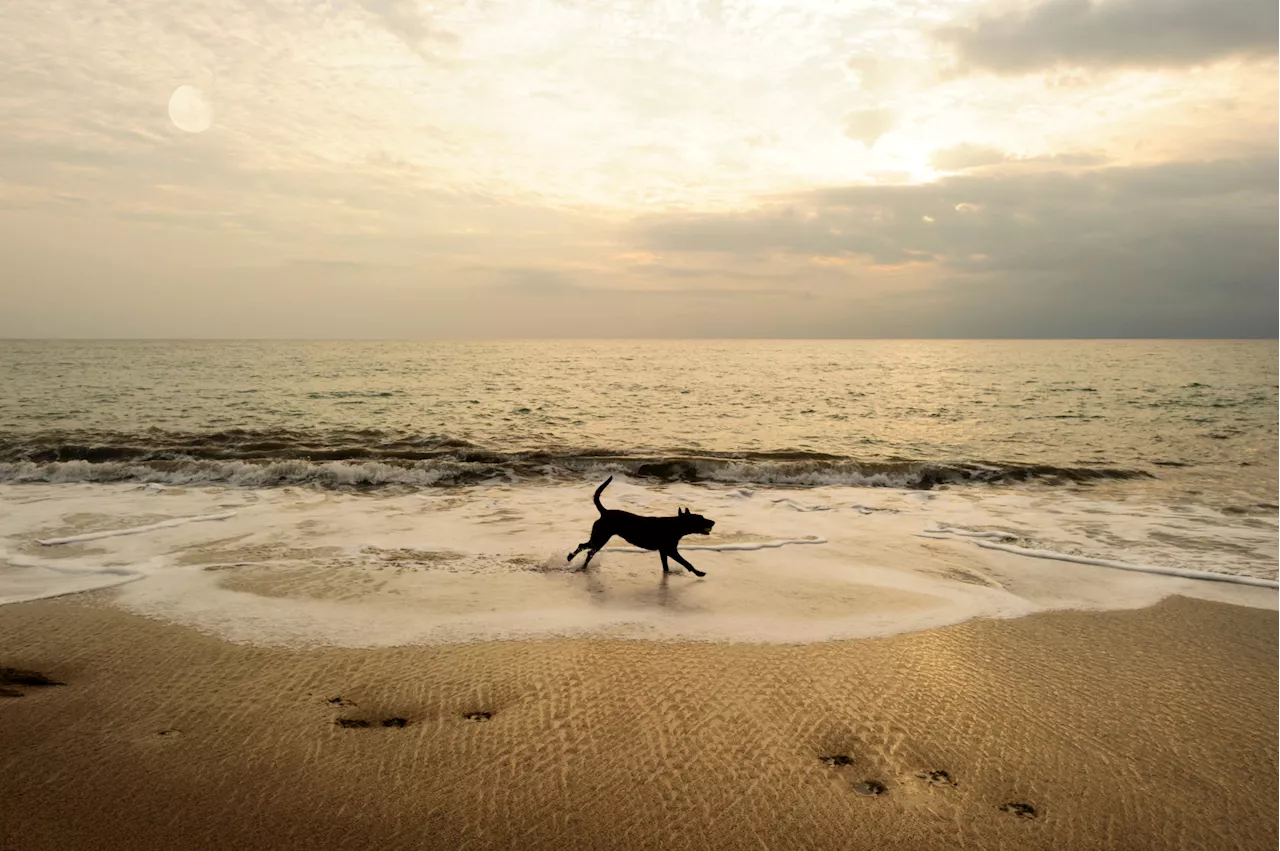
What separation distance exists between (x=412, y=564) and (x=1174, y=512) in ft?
40.8

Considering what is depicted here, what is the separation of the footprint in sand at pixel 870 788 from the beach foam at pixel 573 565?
6.88 feet

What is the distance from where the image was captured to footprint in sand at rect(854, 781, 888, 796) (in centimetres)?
347

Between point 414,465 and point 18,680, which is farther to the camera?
point 414,465

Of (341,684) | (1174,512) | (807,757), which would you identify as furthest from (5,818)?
(1174,512)

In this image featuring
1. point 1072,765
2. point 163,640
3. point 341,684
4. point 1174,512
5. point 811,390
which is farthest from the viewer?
point 811,390

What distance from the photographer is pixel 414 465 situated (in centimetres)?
1538

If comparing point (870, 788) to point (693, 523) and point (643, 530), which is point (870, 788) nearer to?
point (693, 523)

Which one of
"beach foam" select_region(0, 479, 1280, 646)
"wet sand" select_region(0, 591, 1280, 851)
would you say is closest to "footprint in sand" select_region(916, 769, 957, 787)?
"wet sand" select_region(0, 591, 1280, 851)

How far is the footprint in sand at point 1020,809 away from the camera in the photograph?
10.9ft

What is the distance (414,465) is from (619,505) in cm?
575

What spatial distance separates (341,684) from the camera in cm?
470

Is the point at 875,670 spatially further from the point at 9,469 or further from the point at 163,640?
the point at 9,469

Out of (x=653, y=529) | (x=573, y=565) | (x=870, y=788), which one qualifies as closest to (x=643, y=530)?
(x=653, y=529)

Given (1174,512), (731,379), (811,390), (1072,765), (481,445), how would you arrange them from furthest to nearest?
(731,379)
(811,390)
(481,445)
(1174,512)
(1072,765)
